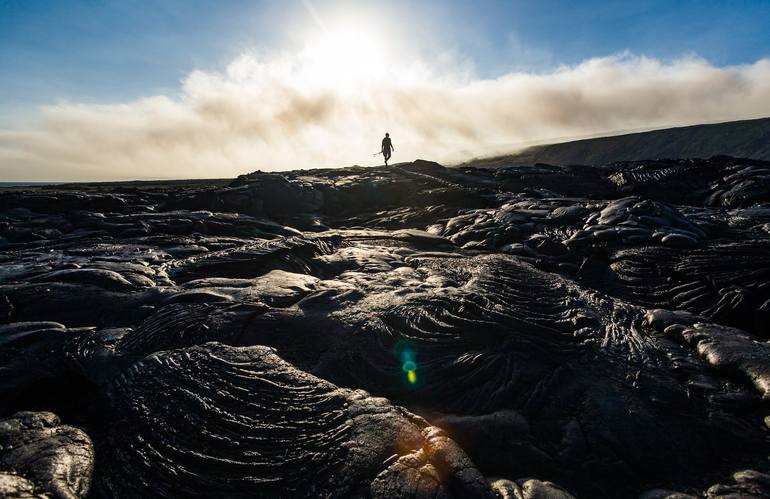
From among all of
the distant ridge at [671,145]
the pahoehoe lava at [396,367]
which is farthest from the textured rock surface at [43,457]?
the distant ridge at [671,145]

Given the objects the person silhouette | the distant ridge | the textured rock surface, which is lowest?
the textured rock surface

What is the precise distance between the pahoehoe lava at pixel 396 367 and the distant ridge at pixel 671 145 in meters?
48.1

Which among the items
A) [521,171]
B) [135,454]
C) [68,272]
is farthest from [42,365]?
[521,171]

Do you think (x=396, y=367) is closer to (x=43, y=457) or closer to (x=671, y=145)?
(x=43, y=457)

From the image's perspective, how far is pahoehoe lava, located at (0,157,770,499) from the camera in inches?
107

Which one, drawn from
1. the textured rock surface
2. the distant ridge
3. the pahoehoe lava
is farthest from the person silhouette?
the distant ridge

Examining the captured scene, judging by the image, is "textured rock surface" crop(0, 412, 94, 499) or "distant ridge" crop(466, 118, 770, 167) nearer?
"textured rock surface" crop(0, 412, 94, 499)

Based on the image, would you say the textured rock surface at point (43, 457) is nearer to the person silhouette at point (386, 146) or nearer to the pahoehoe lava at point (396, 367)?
the pahoehoe lava at point (396, 367)

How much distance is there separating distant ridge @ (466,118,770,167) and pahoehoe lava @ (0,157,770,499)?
4805 cm

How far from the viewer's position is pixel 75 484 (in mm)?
2504

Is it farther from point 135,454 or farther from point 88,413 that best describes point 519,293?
point 88,413

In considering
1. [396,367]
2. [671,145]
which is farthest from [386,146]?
[671,145]

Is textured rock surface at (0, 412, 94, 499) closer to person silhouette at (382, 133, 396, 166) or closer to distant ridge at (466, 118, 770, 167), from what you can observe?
person silhouette at (382, 133, 396, 166)

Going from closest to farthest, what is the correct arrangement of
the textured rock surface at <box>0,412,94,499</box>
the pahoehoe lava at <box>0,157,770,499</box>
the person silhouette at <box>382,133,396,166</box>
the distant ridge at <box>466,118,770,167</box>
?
1. the textured rock surface at <box>0,412,94,499</box>
2. the pahoehoe lava at <box>0,157,770,499</box>
3. the person silhouette at <box>382,133,396,166</box>
4. the distant ridge at <box>466,118,770,167</box>
